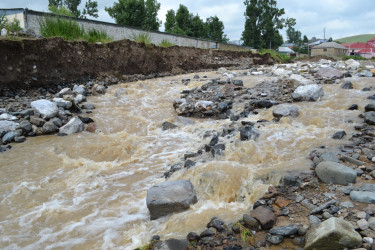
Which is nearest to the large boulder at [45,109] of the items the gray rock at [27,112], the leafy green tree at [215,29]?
the gray rock at [27,112]

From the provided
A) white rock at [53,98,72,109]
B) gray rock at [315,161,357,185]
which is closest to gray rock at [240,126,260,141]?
gray rock at [315,161,357,185]

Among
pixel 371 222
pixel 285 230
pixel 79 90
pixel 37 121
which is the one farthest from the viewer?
pixel 79 90

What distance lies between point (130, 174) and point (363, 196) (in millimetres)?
3010

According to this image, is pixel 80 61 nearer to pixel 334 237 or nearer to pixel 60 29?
pixel 60 29

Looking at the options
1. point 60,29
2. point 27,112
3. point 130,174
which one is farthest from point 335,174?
point 60,29

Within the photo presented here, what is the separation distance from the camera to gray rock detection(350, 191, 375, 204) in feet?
8.01

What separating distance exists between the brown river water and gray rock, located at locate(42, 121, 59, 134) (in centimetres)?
21

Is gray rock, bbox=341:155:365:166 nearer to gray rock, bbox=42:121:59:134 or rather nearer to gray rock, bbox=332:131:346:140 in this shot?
gray rock, bbox=332:131:346:140

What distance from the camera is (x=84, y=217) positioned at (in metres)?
3.00

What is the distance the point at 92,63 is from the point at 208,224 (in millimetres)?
9289

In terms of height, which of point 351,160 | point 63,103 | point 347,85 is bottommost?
point 351,160

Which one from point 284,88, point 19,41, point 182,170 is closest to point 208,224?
point 182,170

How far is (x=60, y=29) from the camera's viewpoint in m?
10.1

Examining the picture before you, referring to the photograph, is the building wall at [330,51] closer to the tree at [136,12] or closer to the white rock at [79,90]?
the tree at [136,12]
